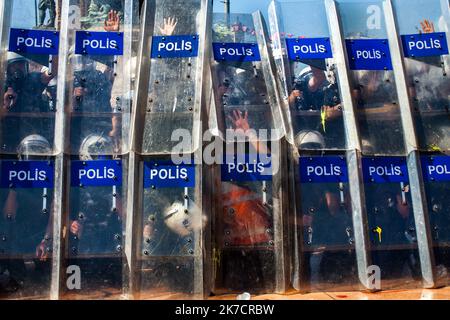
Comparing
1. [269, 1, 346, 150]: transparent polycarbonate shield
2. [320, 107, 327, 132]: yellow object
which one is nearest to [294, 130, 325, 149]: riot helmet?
[269, 1, 346, 150]: transparent polycarbonate shield

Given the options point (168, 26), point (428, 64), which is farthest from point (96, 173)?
point (428, 64)

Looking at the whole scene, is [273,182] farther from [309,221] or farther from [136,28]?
[136,28]

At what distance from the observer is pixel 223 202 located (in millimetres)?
5066

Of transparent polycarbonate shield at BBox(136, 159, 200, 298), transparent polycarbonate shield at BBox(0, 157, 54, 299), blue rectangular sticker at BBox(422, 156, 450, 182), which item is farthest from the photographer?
blue rectangular sticker at BBox(422, 156, 450, 182)

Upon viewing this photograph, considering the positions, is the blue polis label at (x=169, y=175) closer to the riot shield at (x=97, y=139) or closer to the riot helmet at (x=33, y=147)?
the riot shield at (x=97, y=139)

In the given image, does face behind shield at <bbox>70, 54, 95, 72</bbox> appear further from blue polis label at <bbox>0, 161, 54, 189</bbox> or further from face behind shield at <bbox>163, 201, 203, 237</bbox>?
face behind shield at <bbox>163, 201, 203, 237</bbox>

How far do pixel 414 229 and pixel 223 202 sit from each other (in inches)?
72.9

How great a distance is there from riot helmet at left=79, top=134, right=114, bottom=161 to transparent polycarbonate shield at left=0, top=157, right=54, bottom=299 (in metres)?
0.32

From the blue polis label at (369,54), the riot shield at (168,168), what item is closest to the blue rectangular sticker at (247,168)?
the riot shield at (168,168)

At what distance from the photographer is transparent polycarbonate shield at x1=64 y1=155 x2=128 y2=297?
4.83 metres

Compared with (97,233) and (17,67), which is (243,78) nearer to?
(97,233)

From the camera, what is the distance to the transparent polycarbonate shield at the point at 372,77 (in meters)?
5.27

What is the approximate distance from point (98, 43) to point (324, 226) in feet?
9.42

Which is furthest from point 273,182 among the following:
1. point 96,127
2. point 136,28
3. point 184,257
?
point 136,28
